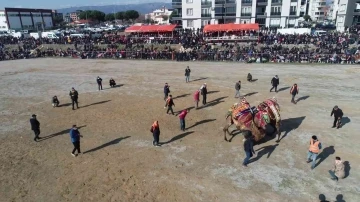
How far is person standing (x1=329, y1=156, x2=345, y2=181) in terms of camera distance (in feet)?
36.8

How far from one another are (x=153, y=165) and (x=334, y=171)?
24.0 feet

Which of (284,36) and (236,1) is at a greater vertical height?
(236,1)

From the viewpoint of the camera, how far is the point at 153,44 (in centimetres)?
4759

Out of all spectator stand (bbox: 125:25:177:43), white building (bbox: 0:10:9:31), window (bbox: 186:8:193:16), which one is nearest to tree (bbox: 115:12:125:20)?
white building (bbox: 0:10:9:31)

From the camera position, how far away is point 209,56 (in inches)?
1548

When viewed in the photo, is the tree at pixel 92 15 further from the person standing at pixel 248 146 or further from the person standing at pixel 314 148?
the person standing at pixel 314 148

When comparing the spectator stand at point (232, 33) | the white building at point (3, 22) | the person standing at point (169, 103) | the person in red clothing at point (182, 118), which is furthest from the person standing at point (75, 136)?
the white building at point (3, 22)

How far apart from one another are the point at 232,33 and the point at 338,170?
41670mm

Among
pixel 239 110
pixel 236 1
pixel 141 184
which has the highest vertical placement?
pixel 236 1

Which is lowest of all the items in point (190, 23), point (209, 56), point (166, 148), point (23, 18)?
point (166, 148)

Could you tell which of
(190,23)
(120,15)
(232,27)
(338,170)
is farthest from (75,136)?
(120,15)

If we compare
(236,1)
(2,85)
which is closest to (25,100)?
(2,85)

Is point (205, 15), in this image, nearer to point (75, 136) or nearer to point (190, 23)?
point (190, 23)

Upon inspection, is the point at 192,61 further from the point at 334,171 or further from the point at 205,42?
the point at 334,171
